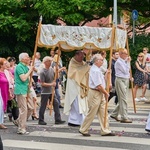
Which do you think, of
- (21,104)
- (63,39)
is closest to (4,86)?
(21,104)

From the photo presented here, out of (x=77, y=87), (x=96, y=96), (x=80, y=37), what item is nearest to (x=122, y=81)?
(x=77, y=87)

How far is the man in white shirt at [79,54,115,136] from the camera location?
930 centimetres

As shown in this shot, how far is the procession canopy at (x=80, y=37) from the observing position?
10.2m

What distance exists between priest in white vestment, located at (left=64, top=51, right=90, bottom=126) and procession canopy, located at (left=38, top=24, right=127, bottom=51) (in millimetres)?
395

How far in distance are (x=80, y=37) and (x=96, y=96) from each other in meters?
1.62

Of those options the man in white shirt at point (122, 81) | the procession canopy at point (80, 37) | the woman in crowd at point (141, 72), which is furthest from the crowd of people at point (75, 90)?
the woman in crowd at point (141, 72)

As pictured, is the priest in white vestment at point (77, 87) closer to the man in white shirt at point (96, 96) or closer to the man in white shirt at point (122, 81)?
the man in white shirt at point (122, 81)

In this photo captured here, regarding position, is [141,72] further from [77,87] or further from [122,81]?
[77,87]

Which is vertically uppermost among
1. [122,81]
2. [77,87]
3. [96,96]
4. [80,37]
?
[80,37]

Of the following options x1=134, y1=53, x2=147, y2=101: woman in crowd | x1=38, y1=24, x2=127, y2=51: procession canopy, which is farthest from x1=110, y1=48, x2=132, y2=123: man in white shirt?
x1=134, y1=53, x2=147, y2=101: woman in crowd

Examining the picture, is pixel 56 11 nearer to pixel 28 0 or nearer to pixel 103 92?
pixel 28 0

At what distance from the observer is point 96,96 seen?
9.43 metres

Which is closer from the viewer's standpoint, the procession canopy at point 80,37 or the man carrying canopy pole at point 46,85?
the procession canopy at point 80,37

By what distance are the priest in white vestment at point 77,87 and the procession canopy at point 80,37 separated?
1.30ft
